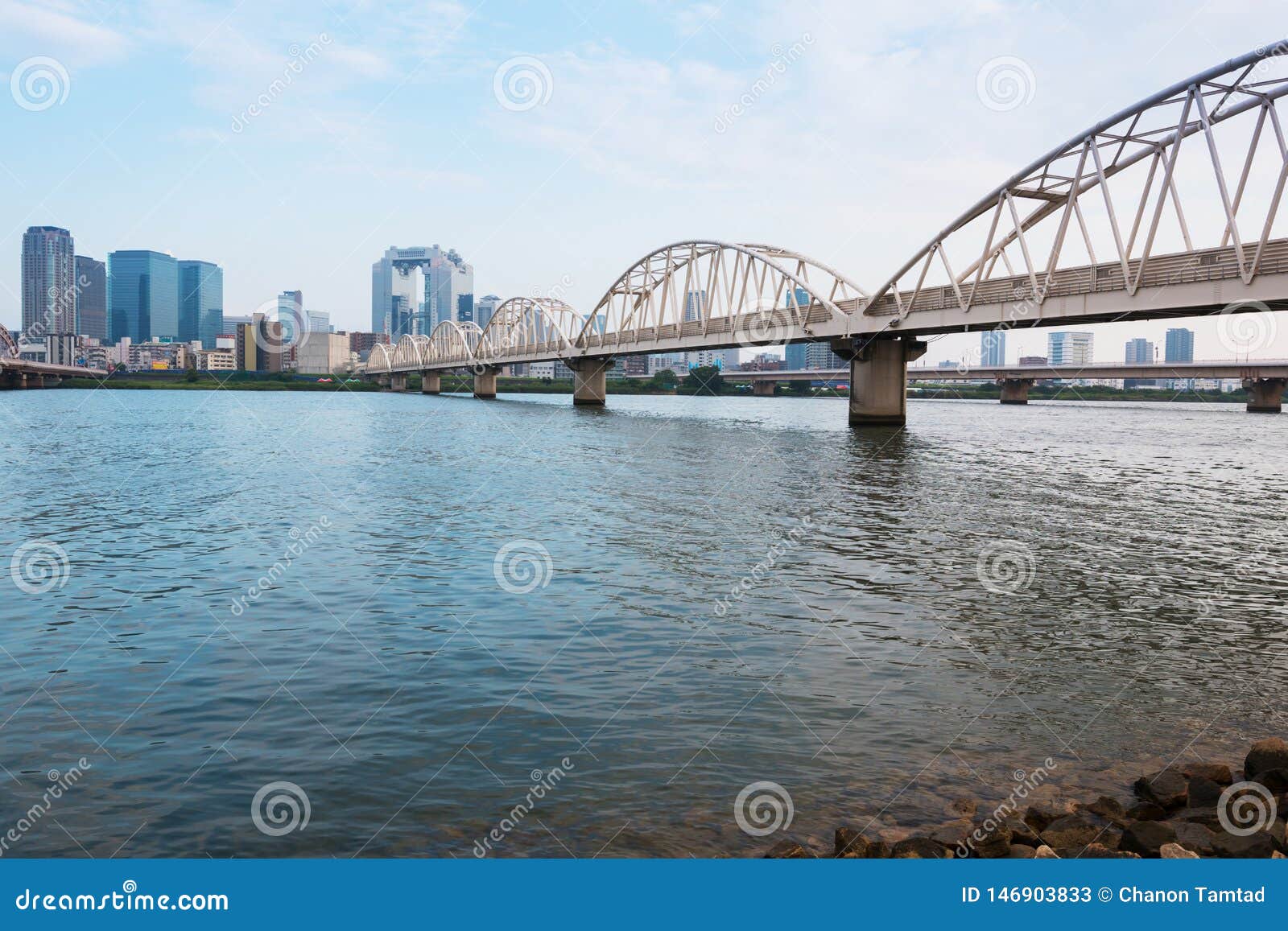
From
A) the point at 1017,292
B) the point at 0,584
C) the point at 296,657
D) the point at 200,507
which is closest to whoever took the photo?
the point at 296,657

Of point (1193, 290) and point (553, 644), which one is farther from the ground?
point (1193, 290)

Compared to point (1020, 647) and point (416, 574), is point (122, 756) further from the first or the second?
point (1020, 647)

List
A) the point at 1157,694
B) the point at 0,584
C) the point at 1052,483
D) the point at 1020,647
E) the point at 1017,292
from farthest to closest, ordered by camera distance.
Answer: the point at 1017,292
the point at 1052,483
the point at 0,584
the point at 1020,647
the point at 1157,694

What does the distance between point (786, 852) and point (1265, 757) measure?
527 cm

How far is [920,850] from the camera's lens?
823 cm

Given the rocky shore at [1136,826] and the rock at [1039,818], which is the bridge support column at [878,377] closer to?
the rocky shore at [1136,826]

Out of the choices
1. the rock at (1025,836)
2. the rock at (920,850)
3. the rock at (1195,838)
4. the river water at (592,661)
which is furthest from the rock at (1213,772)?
the rock at (920,850)

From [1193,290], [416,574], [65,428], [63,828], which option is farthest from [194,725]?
[65,428]

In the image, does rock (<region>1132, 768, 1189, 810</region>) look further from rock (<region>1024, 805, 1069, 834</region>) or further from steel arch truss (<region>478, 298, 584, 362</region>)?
steel arch truss (<region>478, 298, 584, 362</region>)

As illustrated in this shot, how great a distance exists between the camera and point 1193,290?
43781 millimetres

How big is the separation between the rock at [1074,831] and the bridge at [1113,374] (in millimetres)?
114587

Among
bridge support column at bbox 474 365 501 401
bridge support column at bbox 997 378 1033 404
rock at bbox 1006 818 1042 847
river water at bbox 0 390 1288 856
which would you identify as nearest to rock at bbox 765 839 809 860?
river water at bbox 0 390 1288 856

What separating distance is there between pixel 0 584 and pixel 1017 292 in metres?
50.5

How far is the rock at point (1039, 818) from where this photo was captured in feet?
29.7
